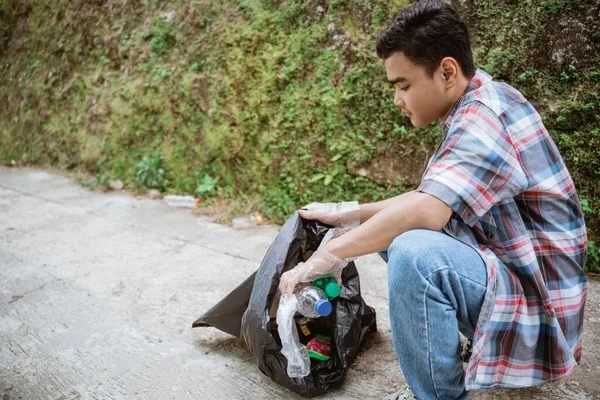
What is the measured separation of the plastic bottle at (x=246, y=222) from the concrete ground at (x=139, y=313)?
0.33 feet

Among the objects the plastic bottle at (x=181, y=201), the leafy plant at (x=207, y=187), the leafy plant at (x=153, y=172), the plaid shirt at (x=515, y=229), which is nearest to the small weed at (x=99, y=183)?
the leafy plant at (x=153, y=172)

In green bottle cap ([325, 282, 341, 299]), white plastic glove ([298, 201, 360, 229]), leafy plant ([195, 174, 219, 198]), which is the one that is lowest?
leafy plant ([195, 174, 219, 198])

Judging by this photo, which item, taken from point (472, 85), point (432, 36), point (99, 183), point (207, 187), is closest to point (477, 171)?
point (472, 85)

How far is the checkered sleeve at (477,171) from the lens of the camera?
1309 mm

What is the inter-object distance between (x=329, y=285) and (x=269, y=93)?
2.36 meters

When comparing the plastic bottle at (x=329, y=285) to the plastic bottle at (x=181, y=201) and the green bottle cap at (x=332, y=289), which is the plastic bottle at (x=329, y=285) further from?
the plastic bottle at (x=181, y=201)

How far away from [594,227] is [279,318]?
203 cm

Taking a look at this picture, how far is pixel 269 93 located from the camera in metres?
3.68

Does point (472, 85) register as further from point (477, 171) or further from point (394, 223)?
point (394, 223)

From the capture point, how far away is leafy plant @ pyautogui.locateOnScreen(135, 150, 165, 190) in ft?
14.6

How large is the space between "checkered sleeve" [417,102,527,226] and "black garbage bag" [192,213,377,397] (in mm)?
604

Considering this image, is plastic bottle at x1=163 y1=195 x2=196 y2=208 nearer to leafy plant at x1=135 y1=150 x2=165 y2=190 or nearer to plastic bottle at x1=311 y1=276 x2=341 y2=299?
leafy plant at x1=135 y1=150 x2=165 y2=190

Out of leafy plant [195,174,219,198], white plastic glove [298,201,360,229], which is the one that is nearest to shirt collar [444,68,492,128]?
white plastic glove [298,201,360,229]

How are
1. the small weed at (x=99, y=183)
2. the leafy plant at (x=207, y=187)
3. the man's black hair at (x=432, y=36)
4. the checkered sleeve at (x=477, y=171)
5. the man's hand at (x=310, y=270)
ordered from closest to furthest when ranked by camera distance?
the checkered sleeve at (x=477, y=171)
the man's black hair at (x=432, y=36)
the man's hand at (x=310, y=270)
the leafy plant at (x=207, y=187)
the small weed at (x=99, y=183)
